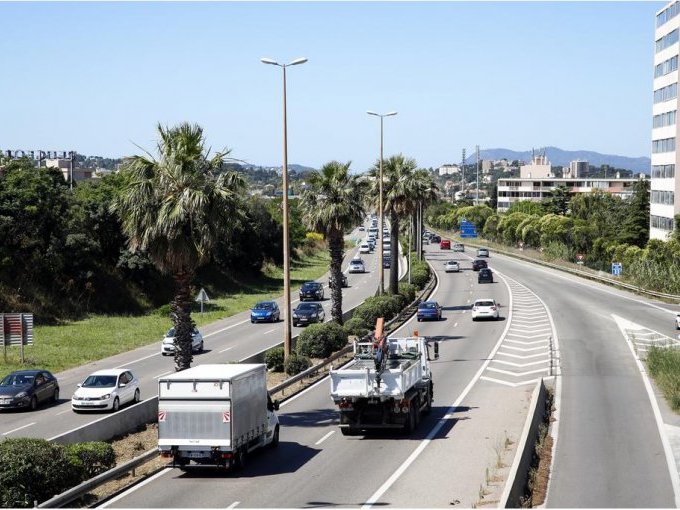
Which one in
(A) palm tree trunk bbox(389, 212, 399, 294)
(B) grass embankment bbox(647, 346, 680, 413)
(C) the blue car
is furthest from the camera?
(C) the blue car

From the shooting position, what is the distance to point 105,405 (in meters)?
32.5

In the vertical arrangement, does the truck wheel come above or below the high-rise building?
below

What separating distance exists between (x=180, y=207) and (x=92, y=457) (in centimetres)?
876

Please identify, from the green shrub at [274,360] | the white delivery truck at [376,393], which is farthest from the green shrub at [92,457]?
the green shrub at [274,360]

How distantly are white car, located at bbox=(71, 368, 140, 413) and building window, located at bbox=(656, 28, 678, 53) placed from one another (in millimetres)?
72656

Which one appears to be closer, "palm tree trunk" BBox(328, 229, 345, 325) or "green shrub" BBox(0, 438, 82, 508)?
"green shrub" BBox(0, 438, 82, 508)

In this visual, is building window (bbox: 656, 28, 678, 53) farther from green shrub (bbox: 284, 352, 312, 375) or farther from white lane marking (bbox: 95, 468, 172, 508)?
white lane marking (bbox: 95, 468, 172, 508)

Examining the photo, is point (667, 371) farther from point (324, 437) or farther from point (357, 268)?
point (357, 268)

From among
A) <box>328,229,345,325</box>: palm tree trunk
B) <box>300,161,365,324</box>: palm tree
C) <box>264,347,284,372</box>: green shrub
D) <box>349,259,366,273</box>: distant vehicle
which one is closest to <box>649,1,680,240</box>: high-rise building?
<box>349,259,366,273</box>: distant vehicle

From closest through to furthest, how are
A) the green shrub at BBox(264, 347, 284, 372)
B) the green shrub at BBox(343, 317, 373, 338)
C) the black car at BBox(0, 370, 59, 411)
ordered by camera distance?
1. the black car at BBox(0, 370, 59, 411)
2. the green shrub at BBox(264, 347, 284, 372)
3. the green shrub at BBox(343, 317, 373, 338)

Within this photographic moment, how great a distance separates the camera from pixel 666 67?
94.2 m

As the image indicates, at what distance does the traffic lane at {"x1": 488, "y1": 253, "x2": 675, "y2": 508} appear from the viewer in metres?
20.6

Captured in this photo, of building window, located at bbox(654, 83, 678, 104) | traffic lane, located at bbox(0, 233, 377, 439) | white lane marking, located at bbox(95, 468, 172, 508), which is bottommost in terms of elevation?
traffic lane, located at bbox(0, 233, 377, 439)

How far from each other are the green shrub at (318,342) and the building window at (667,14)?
62.3 meters
